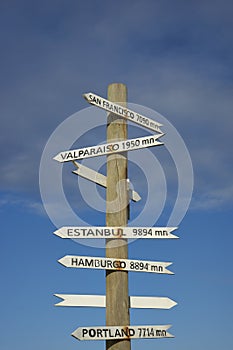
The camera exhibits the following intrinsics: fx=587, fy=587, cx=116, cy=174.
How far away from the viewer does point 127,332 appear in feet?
27.4

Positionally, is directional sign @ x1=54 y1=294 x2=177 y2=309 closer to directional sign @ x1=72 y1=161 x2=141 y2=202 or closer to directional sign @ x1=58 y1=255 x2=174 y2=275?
directional sign @ x1=58 y1=255 x2=174 y2=275

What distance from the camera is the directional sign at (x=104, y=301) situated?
7977mm

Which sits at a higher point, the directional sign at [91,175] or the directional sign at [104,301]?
the directional sign at [91,175]

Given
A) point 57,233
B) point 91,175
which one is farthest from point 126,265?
point 91,175

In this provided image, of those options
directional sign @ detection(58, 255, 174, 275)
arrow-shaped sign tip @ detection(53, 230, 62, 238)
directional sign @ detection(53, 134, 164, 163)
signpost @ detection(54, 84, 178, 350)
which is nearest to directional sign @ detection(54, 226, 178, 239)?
signpost @ detection(54, 84, 178, 350)

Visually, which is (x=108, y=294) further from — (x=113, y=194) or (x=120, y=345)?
(x=113, y=194)

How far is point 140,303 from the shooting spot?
28.2 ft

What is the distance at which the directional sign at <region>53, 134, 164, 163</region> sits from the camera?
8.94 meters

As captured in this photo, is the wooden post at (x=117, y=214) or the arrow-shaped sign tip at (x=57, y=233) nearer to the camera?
the arrow-shaped sign tip at (x=57, y=233)

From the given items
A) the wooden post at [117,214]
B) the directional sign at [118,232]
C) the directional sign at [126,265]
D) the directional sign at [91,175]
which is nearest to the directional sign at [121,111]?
the wooden post at [117,214]

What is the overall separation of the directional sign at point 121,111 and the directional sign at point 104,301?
2752 millimetres

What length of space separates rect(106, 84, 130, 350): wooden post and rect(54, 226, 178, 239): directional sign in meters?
0.12

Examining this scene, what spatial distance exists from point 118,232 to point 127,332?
1.44 m

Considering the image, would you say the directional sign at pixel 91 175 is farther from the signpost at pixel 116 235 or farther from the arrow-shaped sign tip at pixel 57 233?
the arrow-shaped sign tip at pixel 57 233
